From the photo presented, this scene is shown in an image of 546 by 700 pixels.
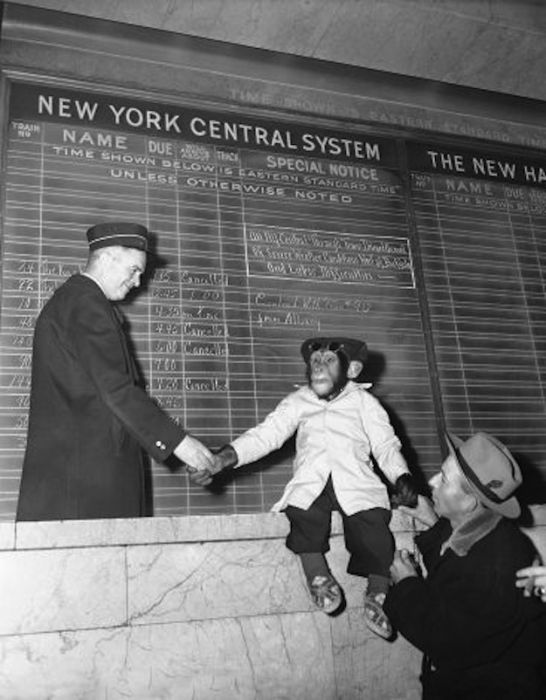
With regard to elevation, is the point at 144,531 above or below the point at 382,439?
below

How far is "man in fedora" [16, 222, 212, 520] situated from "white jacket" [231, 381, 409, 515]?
44cm

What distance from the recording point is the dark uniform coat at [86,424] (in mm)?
3418

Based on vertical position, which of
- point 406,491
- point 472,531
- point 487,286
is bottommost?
point 472,531

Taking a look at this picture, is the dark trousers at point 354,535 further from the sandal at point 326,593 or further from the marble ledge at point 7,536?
the marble ledge at point 7,536

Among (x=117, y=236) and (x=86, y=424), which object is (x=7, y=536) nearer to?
(x=86, y=424)

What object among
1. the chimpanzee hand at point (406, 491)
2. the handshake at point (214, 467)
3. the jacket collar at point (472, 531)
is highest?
the handshake at point (214, 467)

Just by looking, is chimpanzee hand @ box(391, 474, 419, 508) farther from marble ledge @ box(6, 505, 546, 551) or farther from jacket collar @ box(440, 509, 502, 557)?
jacket collar @ box(440, 509, 502, 557)

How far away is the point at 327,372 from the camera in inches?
152

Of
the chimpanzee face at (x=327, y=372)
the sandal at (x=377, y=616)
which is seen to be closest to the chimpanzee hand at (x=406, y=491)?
the sandal at (x=377, y=616)

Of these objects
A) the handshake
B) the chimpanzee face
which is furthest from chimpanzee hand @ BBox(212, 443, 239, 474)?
the chimpanzee face

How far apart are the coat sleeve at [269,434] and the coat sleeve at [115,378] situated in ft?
1.31

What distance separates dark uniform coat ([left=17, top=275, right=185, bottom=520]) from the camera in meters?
3.42

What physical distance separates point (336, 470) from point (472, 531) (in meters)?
0.87

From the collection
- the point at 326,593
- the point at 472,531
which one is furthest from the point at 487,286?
the point at 326,593
